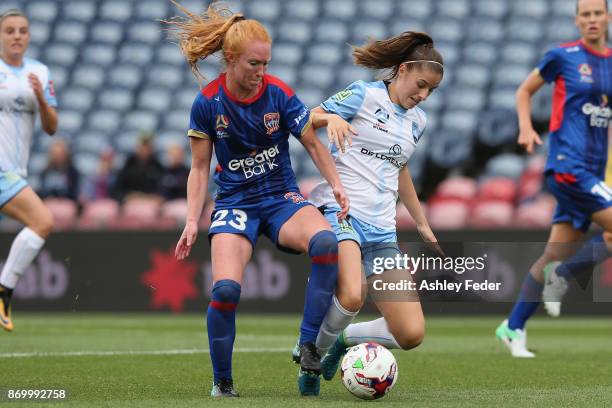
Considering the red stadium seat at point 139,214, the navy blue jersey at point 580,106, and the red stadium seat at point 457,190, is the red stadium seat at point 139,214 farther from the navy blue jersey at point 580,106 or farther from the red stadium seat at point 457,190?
→ the navy blue jersey at point 580,106

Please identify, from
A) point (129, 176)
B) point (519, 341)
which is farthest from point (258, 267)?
point (519, 341)

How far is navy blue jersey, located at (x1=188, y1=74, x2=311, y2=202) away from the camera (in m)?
5.97

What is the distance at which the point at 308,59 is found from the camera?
1842cm

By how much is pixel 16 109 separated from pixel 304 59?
976 centimetres

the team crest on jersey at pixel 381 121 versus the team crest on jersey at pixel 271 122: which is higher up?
the team crest on jersey at pixel 381 121

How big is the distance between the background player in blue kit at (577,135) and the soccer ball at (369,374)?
2.70 meters

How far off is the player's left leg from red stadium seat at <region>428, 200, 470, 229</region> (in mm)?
8018

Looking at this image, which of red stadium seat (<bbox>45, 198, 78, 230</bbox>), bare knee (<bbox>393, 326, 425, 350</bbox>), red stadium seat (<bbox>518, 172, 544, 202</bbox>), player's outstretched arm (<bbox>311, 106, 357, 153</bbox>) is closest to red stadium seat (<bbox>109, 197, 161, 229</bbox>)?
red stadium seat (<bbox>45, 198, 78, 230</bbox>)

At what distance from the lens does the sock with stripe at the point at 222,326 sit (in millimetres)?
5766

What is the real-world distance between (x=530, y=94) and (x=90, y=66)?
11.6 m

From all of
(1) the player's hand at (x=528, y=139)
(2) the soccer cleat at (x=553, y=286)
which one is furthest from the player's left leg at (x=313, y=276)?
(2) the soccer cleat at (x=553, y=286)

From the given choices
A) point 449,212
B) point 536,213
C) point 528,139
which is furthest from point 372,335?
point 449,212

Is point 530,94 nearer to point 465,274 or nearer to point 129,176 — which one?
point 465,274

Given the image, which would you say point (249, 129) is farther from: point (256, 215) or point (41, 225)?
point (41, 225)
